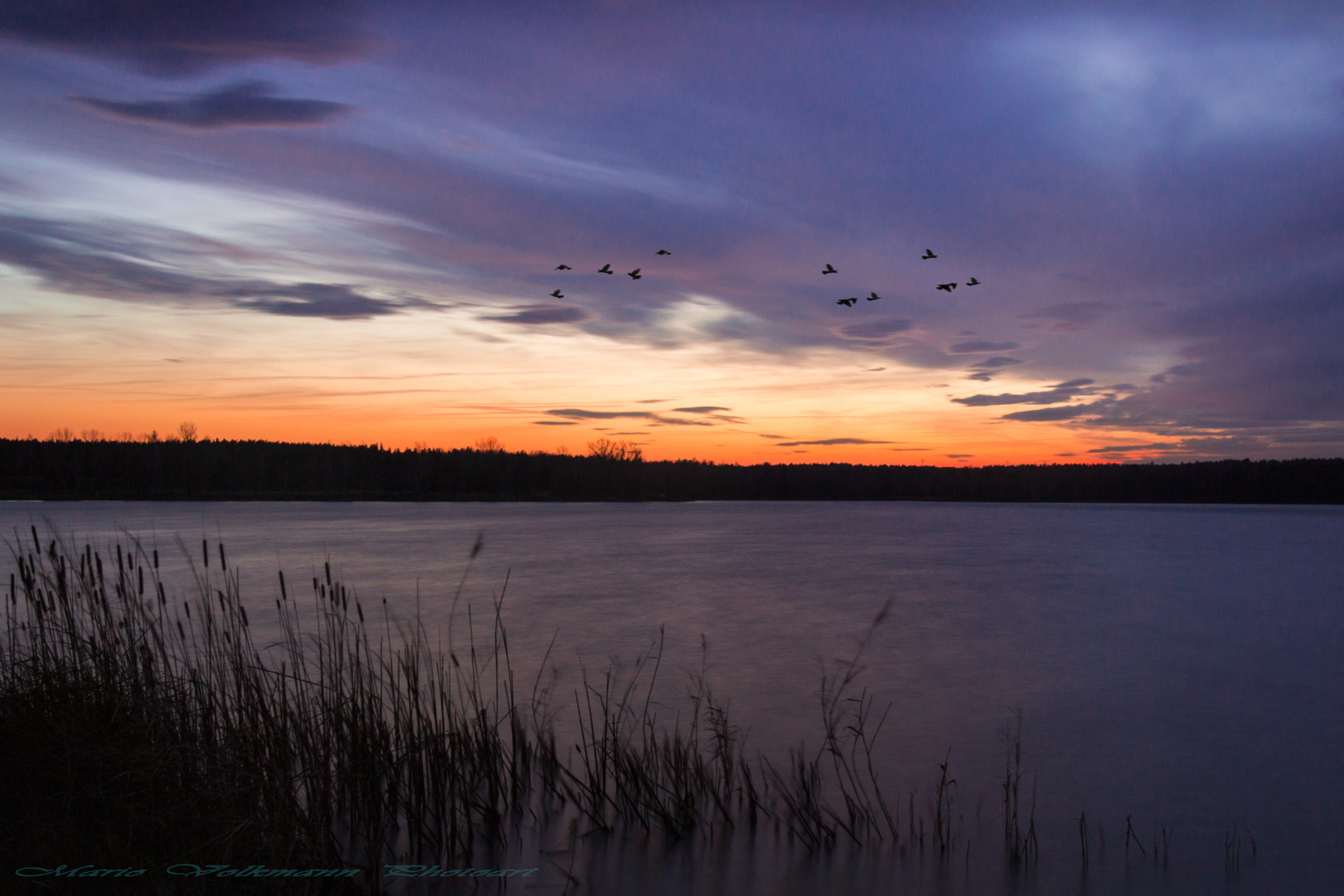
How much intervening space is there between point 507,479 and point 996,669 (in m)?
111

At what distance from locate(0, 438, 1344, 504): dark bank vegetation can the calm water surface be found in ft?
242

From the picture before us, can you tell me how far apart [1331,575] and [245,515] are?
65.2m

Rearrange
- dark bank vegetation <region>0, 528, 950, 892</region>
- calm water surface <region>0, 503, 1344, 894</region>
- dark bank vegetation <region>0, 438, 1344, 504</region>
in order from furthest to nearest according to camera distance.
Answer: dark bank vegetation <region>0, 438, 1344, 504</region>, calm water surface <region>0, 503, 1344, 894</region>, dark bank vegetation <region>0, 528, 950, 892</region>

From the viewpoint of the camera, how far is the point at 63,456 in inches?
3740

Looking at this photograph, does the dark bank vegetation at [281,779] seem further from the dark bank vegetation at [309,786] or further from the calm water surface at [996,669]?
the calm water surface at [996,669]

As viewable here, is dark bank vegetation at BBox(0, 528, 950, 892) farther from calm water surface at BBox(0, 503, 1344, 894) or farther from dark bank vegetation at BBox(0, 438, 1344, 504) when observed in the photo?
dark bank vegetation at BBox(0, 438, 1344, 504)

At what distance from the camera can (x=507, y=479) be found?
390ft

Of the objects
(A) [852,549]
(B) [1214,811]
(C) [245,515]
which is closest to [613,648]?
(B) [1214,811]

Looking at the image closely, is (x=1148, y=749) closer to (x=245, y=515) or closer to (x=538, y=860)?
(x=538, y=860)

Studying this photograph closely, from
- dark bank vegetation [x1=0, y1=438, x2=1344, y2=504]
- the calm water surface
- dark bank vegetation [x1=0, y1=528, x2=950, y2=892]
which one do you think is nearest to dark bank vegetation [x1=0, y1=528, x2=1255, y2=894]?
dark bank vegetation [x1=0, y1=528, x2=950, y2=892]

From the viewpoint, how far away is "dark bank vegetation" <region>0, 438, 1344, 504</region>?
93.9m

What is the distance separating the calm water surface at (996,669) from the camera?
5613mm

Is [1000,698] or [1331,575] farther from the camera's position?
[1331,575]

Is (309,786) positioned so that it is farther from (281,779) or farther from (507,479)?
(507,479)
